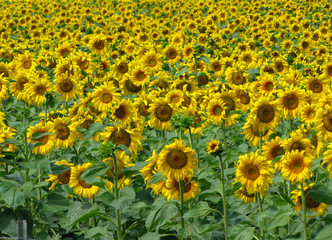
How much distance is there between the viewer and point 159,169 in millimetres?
4105

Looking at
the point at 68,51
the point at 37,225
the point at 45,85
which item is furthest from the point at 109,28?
the point at 37,225

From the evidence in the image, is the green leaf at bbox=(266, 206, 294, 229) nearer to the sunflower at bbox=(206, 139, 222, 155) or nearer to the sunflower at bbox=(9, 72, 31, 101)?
the sunflower at bbox=(206, 139, 222, 155)

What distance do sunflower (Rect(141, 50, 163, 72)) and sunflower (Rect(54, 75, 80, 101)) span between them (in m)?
1.55

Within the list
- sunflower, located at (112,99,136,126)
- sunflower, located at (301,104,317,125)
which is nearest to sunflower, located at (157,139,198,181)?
sunflower, located at (112,99,136,126)

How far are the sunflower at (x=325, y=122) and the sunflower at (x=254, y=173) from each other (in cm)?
67

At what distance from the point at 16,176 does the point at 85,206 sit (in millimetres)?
714

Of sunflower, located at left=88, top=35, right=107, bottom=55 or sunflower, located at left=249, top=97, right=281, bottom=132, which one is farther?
sunflower, located at left=88, top=35, right=107, bottom=55

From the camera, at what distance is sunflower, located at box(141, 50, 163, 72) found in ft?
26.5

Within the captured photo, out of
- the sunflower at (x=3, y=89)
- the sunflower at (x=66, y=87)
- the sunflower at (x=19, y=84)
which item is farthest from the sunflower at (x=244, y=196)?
the sunflower at (x=19, y=84)

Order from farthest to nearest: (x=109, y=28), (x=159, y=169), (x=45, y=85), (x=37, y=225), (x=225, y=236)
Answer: (x=109, y=28) < (x=45, y=85) < (x=37, y=225) < (x=225, y=236) < (x=159, y=169)

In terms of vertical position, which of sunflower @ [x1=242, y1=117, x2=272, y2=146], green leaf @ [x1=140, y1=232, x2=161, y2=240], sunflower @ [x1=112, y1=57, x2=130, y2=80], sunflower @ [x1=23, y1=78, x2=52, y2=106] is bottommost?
green leaf @ [x1=140, y1=232, x2=161, y2=240]

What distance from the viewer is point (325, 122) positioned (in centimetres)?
446

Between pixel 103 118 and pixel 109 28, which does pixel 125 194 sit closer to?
pixel 103 118

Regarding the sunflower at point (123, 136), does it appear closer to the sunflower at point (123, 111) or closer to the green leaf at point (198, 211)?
the sunflower at point (123, 111)
